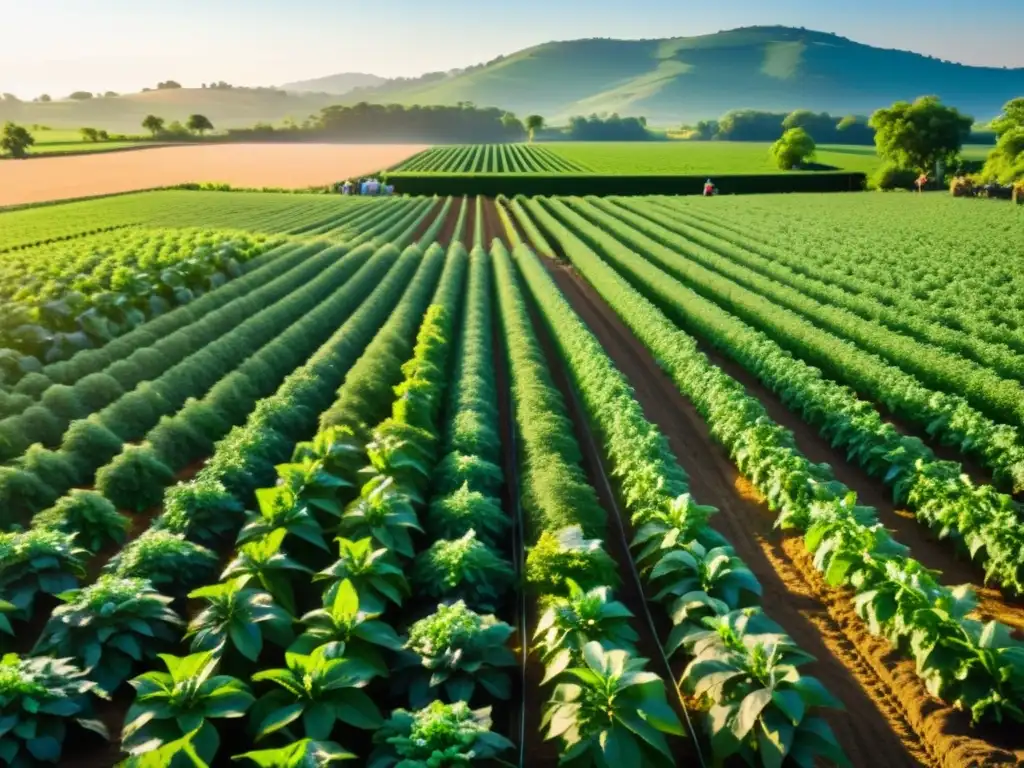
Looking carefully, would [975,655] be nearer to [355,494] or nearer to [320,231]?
[355,494]

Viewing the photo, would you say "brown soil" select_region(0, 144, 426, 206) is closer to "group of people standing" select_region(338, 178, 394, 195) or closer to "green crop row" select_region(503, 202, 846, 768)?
"group of people standing" select_region(338, 178, 394, 195)

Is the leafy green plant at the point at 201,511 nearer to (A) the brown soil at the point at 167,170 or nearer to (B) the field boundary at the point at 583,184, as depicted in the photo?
(B) the field boundary at the point at 583,184

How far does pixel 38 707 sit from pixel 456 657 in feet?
11.4

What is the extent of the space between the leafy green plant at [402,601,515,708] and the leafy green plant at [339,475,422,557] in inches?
59.3

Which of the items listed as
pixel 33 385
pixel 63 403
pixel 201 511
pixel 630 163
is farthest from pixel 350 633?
pixel 630 163

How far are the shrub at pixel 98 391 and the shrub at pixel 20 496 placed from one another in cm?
391

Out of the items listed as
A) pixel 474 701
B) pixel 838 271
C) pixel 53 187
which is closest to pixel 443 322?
pixel 474 701

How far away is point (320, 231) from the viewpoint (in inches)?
1499

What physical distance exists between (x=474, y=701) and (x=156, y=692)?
8.91ft

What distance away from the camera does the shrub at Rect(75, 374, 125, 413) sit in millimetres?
14062

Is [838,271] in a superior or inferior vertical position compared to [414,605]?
superior

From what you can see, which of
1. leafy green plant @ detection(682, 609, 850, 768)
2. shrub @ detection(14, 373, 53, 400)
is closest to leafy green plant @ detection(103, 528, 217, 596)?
leafy green plant @ detection(682, 609, 850, 768)

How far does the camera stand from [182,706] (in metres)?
5.65

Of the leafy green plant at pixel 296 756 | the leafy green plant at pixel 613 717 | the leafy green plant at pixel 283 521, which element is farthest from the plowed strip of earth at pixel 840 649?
the leafy green plant at pixel 283 521
